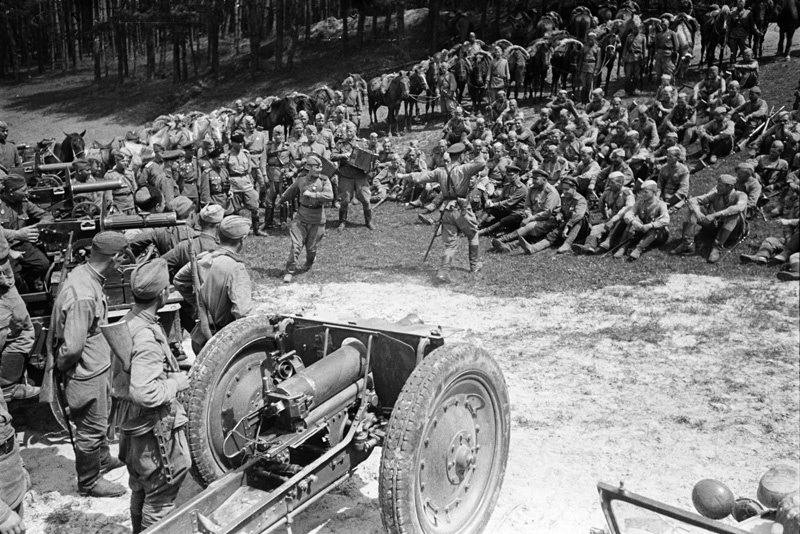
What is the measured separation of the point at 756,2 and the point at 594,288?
12813mm

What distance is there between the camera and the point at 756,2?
18.9 m

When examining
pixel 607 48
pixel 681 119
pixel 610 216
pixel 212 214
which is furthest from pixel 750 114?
pixel 212 214

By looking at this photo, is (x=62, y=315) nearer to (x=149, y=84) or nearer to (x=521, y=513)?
(x=521, y=513)

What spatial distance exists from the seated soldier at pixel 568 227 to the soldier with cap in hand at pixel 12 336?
26.2 feet

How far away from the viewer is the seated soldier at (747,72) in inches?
647

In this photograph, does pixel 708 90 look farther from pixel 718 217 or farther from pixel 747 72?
pixel 718 217

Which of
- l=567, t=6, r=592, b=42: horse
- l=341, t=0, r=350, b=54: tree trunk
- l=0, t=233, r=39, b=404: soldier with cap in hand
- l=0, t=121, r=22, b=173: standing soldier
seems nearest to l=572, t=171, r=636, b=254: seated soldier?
l=0, t=233, r=39, b=404: soldier with cap in hand

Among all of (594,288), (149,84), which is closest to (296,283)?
(594,288)

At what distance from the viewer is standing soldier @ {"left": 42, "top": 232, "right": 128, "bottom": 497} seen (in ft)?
16.8

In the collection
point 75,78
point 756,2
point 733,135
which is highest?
point 756,2

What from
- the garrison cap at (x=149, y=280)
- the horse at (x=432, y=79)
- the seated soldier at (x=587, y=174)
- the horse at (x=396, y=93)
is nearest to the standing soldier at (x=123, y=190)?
the garrison cap at (x=149, y=280)

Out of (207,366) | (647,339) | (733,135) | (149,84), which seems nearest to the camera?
(207,366)

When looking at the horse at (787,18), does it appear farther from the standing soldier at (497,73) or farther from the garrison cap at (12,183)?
the garrison cap at (12,183)

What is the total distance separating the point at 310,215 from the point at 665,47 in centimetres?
1191
